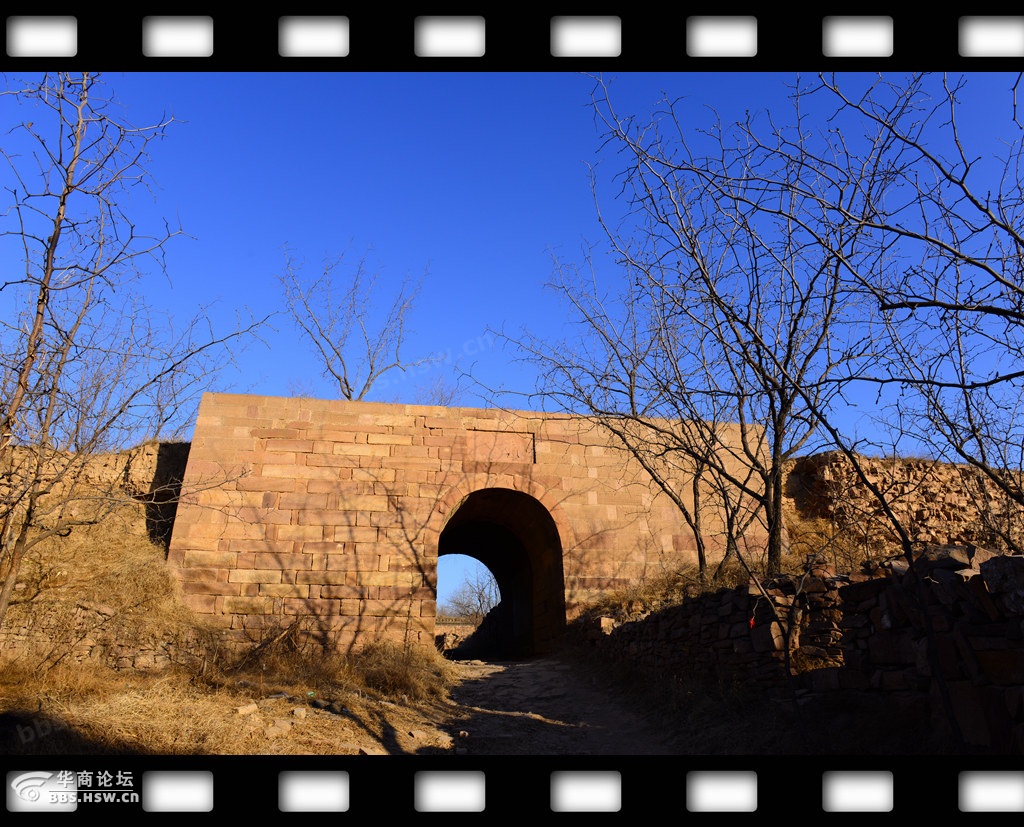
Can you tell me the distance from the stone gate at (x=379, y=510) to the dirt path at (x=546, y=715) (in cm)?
145

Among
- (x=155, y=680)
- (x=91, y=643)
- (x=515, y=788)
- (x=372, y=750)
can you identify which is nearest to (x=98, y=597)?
(x=91, y=643)

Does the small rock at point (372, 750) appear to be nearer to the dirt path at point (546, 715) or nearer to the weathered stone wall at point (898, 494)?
the dirt path at point (546, 715)

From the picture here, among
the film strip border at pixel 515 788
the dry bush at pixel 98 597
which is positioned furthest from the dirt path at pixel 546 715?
the dry bush at pixel 98 597

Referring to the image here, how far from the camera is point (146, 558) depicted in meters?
10.2

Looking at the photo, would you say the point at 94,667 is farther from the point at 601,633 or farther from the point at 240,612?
the point at 601,633

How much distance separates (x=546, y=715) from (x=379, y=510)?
452cm

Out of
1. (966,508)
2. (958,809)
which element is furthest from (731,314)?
(966,508)

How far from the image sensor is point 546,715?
8.09 m

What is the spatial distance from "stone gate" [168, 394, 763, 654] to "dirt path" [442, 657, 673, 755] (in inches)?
57.3

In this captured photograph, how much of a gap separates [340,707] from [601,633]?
4057 mm

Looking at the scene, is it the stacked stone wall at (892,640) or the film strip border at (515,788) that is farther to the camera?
the stacked stone wall at (892,640)

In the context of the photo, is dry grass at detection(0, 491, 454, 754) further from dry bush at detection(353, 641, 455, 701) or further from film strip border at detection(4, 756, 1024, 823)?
film strip border at detection(4, 756, 1024, 823)

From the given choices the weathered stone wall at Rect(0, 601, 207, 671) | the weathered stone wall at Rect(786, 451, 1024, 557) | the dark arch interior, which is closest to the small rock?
the weathered stone wall at Rect(0, 601, 207, 671)

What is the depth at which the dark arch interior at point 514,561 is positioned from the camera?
12.1 m
